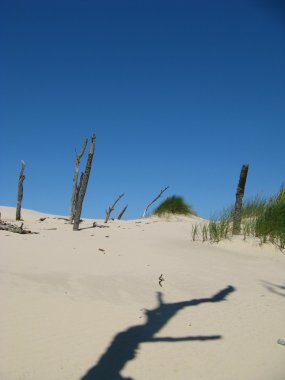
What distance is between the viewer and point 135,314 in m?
4.27

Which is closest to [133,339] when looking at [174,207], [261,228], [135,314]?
[135,314]

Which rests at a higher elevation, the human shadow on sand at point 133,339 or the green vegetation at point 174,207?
the green vegetation at point 174,207

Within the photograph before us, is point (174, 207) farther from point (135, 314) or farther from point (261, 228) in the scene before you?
point (135, 314)

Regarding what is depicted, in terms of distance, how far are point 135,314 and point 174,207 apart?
13.5 meters

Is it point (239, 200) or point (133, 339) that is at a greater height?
point (239, 200)

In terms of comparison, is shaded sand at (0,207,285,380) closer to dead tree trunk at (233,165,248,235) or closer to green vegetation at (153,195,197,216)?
dead tree trunk at (233,165,248,235)

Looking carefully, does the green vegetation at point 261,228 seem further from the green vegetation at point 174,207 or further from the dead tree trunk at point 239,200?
the green vegetation at point 174,207

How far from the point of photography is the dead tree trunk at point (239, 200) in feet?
31.5

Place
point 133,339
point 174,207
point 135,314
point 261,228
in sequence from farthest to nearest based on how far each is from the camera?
point 174,207, point 261,228, point 135,314, point 133,339

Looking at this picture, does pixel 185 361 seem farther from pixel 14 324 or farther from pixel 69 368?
pixel 14 324

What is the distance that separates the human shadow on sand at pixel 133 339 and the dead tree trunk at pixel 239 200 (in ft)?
15.8

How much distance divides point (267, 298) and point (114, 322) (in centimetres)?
205

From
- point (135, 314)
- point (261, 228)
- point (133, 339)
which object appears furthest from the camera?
point (261, 228)

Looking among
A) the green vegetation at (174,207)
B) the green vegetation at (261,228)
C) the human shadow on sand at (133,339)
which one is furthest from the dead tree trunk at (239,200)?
the green vegetation at (174,207)
